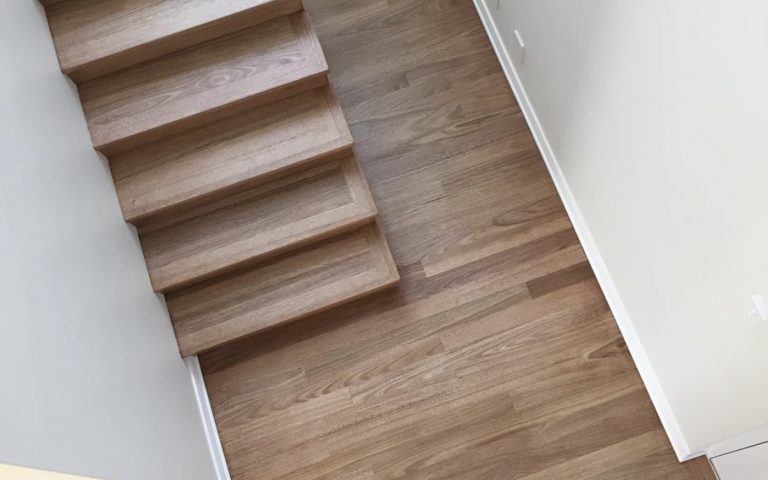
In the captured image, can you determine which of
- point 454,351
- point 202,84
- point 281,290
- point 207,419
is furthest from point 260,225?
point 454,351

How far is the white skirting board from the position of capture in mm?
2641

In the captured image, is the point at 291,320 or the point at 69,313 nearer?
the point at 69,313

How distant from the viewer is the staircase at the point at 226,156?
2.62m

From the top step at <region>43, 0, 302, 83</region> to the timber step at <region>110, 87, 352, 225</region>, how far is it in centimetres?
31

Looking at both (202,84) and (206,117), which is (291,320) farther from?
(202,84)

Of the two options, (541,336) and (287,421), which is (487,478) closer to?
(541,336)

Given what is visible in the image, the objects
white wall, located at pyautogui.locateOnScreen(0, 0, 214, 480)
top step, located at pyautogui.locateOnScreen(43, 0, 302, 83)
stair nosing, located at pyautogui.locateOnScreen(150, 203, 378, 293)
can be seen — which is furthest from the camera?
stair nosing, located at pyautogui.locateOnScreen(150, 203, 378, 293)

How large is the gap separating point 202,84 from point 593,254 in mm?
1567

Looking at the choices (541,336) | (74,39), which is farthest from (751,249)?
(74,39)

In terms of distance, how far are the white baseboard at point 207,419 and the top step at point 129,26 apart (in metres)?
1.09

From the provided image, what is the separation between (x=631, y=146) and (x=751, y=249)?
0.59m

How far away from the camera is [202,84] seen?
2.66 metres

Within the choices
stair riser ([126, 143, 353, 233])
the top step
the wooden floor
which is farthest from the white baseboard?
the top step

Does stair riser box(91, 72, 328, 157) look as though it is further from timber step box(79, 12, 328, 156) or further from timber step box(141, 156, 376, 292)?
timber step box(141, 156, 376, 292)
